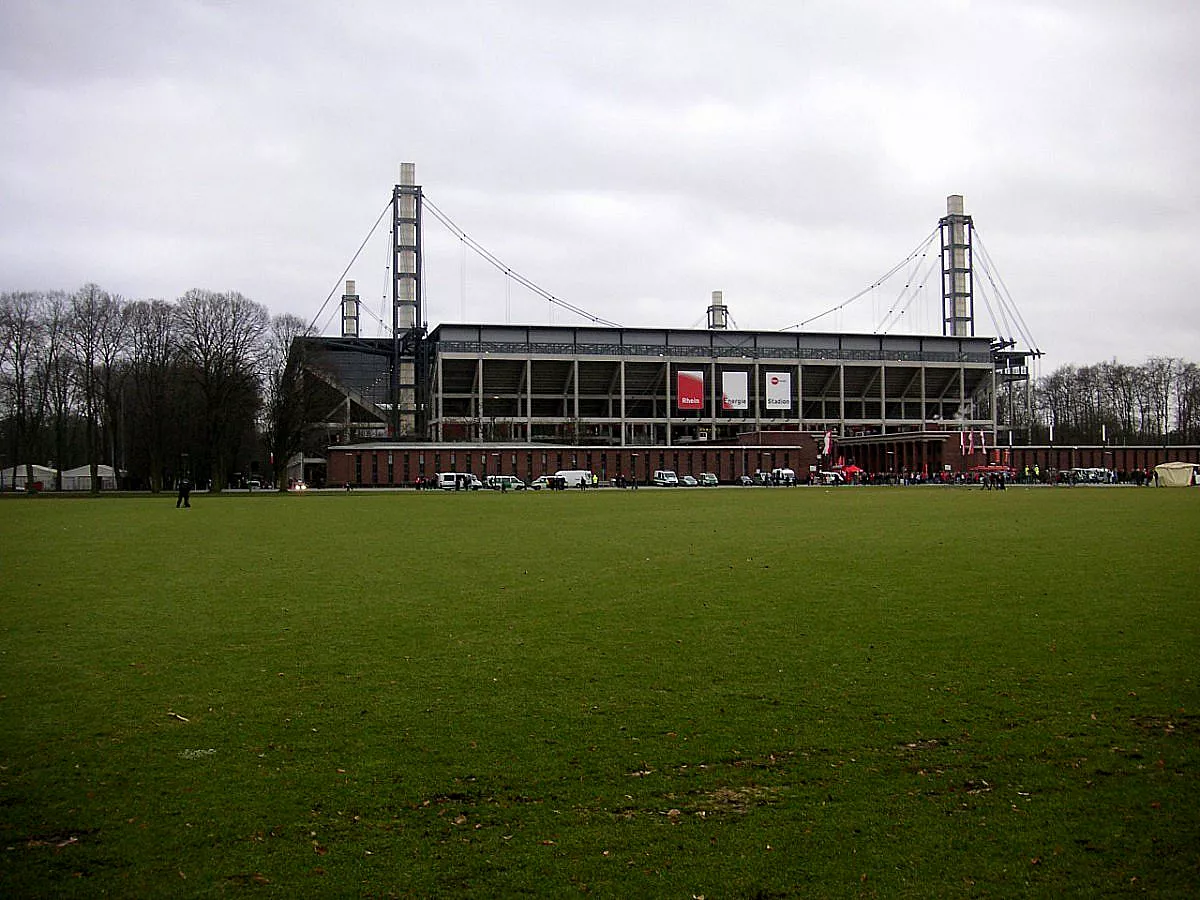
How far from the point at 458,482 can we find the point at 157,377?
2730 cm

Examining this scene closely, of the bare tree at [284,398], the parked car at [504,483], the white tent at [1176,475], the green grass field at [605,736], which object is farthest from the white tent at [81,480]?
the white tent at [1176,475]

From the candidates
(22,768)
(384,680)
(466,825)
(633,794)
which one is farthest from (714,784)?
(22,768)

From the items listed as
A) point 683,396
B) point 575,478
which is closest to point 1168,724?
point 575,478

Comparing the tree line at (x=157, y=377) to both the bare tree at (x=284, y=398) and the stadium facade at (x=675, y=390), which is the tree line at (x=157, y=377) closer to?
the bare tree at (x=284, y=398)

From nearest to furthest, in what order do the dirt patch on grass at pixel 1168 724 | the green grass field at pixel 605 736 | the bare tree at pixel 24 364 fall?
the green grass field at pixel 605 736 < the dirt patch on grass at pixel 1168 724 < the bare tree at pixel 24 364

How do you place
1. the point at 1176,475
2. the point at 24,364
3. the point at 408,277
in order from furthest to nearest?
the point at 408,277
the point at 1176,475
the point at 24,364

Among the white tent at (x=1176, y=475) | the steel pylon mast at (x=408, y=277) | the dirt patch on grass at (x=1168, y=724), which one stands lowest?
the dirt patch on grass at (x=1168, y=724)

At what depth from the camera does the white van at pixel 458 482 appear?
90500mm

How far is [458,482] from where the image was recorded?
91562 mm

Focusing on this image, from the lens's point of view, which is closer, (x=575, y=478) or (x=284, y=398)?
(x=284, y=398)

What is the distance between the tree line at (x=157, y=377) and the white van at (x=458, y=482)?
50.9 ft

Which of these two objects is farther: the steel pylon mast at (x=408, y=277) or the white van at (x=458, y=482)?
the steel pylon mast at (x=408, y=277)

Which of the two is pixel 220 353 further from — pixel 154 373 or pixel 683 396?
pixel 683 396

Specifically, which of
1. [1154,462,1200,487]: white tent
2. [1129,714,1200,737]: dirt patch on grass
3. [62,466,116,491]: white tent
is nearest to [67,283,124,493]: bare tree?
[62,466,116,491]: white tent
